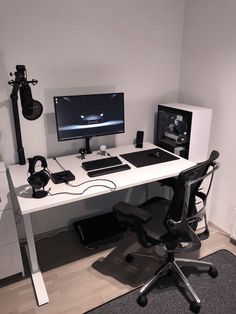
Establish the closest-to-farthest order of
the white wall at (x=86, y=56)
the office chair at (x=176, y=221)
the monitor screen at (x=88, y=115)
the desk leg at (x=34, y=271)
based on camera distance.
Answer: the office chair at (x=176, y=221) → the desk leg at (x=34, y=271) → the white wall at (x=86, y=56) → the monitor screen at (x=88, y=115)

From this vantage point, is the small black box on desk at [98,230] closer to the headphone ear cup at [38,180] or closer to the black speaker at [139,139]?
the black speaker at [139,139]

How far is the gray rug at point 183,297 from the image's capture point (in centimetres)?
178

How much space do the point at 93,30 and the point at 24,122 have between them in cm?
95

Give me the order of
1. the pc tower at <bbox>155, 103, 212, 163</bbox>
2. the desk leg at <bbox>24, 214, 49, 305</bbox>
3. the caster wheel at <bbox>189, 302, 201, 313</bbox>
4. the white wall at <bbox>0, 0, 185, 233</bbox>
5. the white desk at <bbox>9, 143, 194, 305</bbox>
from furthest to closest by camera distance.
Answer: the pc tower at <bbox>155, 103, 212, 163</bbox>, the white wall at <bbox>0, 0, 185, 233</bbox>, the desk leg at <bbox>24, 214, 49, 305</bbox>, the caster wheel at <bbox>189, 302, 201, 313</bbox>, the white desk at <bbox>9, 143, 194, 305</bbox>

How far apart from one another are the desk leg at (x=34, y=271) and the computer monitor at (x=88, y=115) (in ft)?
2.35

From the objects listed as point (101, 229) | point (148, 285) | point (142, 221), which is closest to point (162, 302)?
point (148, 285)

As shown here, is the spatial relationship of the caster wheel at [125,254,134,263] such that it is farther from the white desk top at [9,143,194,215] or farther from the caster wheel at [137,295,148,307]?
the white desk top at [9,143,194,215]

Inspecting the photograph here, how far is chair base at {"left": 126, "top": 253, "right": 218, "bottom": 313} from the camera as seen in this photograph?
1775 mm

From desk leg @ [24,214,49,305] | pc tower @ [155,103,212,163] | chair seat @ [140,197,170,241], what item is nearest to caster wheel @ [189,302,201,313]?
chair seat @ [140,197,170,241]

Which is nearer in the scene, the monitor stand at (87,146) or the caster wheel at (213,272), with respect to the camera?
the caster wheel at (213,272)

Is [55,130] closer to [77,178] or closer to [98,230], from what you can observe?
[77,178]

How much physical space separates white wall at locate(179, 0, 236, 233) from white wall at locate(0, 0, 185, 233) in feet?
0.55

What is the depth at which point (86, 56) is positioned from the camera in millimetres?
2236

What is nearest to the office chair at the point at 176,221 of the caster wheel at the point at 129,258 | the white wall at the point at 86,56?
the caster wheel at the point at 129,258
